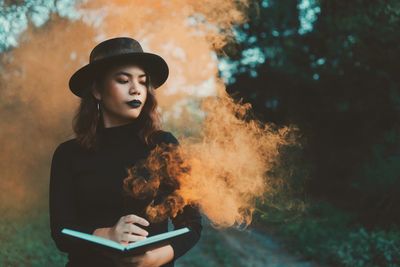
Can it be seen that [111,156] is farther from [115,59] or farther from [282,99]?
[282,99]

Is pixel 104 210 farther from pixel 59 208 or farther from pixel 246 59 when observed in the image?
pixel 246 59

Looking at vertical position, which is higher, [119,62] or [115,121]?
[119,62]

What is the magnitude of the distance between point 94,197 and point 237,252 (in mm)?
6851

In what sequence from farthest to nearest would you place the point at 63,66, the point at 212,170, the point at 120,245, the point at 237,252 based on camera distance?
the point at 237,252 → the point at 63,66 → the point at 212,170 → the point at 120,245

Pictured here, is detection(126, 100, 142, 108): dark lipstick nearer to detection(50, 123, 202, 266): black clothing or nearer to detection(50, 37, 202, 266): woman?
detection(50, 37, 202, 266): woman

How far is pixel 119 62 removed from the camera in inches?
119

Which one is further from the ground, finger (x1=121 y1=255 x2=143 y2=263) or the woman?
the woman

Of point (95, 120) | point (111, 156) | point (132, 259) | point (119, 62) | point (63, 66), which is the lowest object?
point (132, 259)

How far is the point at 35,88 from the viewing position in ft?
29.8

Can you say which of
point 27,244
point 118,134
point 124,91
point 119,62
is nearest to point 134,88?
point 124,91

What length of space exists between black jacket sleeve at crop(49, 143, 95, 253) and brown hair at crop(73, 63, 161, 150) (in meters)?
0.17

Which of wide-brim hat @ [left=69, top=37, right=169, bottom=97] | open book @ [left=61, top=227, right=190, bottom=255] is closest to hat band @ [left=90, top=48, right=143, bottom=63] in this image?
wide-brim hat @ [left=69, top=37, right=169, bottom=97]

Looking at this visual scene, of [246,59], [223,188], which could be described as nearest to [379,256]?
[223,188]

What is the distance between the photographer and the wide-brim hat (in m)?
2.99
